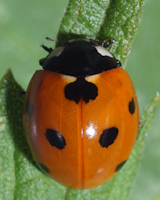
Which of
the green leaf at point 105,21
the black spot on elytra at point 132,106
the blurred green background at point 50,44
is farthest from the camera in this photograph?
the blurred green background at point 50,44

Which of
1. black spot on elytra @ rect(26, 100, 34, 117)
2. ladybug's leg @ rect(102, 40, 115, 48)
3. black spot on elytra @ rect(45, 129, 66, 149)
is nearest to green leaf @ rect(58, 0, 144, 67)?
ladybug's leg @ rect(102, 40, 115, 48)

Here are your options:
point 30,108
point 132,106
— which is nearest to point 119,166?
point 132,106

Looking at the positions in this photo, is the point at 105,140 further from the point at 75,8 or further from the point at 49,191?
the point at 75,8

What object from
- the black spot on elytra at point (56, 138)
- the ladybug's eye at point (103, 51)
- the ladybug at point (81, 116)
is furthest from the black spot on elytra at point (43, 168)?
the ladybug's eye at point (103, 51)

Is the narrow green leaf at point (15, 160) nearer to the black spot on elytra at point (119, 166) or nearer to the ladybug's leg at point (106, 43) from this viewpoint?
the black spot on elytra at point (119, 166)

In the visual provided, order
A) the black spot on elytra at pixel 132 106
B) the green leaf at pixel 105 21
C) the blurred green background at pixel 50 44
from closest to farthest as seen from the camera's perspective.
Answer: the green leaf at pixel 105 21 → the black spot on elytra at pixel 132 106 → the blurred green background at pixel 50 44

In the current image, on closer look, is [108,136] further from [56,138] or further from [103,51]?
[103,51]

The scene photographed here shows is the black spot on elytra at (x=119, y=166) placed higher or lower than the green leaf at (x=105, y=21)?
lower

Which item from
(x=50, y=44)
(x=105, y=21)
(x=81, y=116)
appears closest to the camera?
(x=81, y=116)
